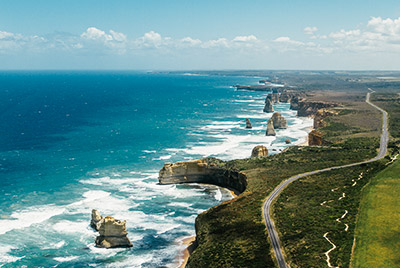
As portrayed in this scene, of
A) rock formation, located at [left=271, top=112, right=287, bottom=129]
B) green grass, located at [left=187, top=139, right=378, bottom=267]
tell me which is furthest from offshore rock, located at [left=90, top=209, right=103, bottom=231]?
rock formation, located at [left=271, top=112, right=287, bottom=129]

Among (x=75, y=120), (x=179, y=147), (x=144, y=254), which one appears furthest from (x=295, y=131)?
(x=144, y=254)

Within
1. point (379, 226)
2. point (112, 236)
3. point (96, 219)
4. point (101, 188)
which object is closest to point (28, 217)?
point (96, 219)

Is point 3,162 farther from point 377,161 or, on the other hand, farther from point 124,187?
point 377,161

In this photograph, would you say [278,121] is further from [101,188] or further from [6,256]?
[6,256]

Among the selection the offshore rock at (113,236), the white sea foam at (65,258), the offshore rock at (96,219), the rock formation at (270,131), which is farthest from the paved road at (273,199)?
the rock formation at (270,131)

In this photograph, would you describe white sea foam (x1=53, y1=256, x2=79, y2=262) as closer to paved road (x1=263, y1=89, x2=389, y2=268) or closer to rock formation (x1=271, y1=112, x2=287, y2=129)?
paved road (x1=263, y1=89, x2=389, y2=268)

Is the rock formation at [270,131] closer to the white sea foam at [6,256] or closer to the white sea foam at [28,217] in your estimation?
the white sea foam at [28,217]
